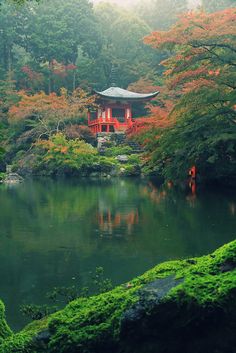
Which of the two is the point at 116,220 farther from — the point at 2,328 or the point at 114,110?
the point at 114,110

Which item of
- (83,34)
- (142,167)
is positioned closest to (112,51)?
(83,34)

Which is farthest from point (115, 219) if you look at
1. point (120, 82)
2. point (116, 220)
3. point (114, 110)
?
point (120, 82)

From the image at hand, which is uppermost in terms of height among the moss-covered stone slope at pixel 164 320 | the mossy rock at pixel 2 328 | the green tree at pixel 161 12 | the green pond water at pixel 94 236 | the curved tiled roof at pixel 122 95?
the green tree at pixel 161 12

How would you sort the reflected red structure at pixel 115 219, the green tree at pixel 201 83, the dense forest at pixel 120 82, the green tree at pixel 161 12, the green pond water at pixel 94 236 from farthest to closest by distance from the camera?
the green tree at pixel 161 12 < the dense forest at pixel 120 82 < the green tree at pixel 201 83 < the reflected red structure at pixel 115 219 < the green pond water at pixel 94 236

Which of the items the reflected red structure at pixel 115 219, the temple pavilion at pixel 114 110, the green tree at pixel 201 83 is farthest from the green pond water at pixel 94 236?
the temple pavilion at pixel 114 110

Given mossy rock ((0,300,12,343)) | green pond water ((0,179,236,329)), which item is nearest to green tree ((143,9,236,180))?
green pond water ((0,179,236,329))

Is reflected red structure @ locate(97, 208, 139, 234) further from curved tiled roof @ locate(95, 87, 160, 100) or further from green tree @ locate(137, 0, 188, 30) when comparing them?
green tree @ locate(137, 0, 188, 30)

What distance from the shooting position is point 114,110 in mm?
35562

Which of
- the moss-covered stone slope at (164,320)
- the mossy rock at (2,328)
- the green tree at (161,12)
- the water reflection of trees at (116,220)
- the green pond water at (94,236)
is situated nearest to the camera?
the moss-covered stone slope at (164,320)

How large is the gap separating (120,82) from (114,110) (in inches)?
356

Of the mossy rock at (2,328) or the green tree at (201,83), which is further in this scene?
the green tree at (201,83)

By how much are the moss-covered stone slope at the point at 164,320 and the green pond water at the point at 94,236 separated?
87.3 inches

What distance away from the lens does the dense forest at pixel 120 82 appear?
16375mm

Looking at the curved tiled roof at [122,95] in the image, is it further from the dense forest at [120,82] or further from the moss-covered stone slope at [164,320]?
the moss-covered stone slope at [164,320]
